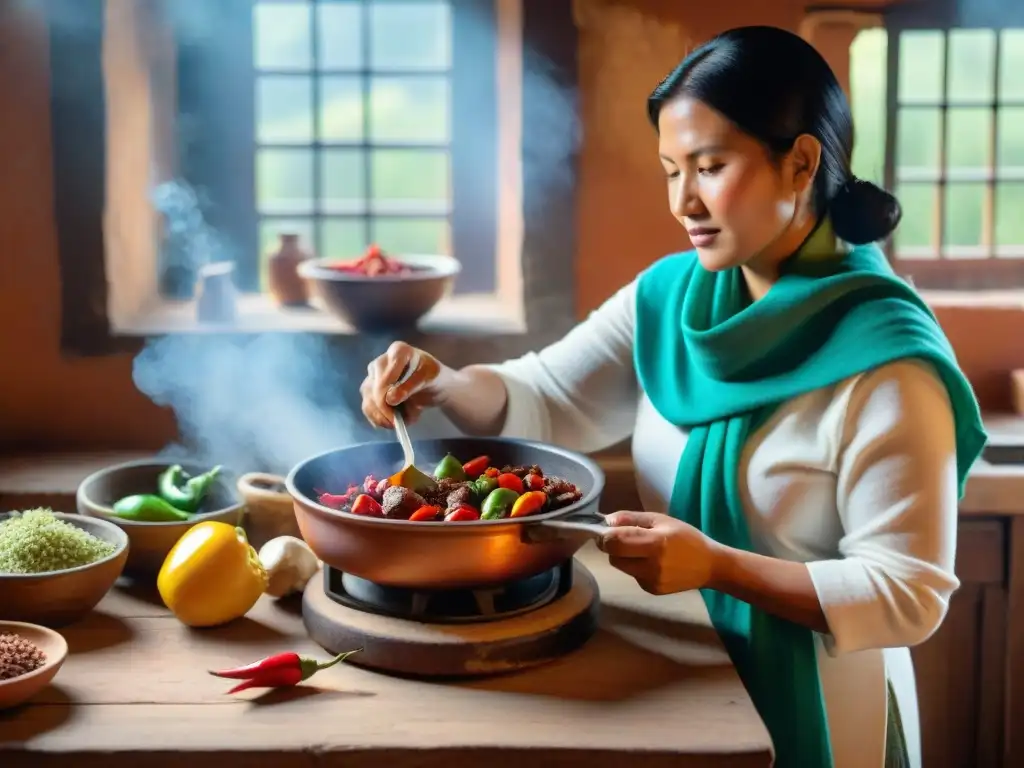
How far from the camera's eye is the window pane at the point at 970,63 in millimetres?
2777

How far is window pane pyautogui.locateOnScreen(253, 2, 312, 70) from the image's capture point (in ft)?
9.04

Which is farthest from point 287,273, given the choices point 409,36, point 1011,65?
point 1011,65

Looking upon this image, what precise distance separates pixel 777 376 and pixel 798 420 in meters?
0.08

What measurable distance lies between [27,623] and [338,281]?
1.03 metres

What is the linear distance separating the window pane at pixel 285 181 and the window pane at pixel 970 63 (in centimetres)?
154

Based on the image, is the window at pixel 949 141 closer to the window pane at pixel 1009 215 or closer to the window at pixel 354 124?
the window pane at pixel 1009 215

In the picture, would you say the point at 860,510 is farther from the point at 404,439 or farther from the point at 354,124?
the point at 354,124

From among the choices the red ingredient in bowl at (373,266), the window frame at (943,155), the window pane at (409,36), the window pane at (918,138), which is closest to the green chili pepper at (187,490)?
the red ingredient in bowl at (373,266)

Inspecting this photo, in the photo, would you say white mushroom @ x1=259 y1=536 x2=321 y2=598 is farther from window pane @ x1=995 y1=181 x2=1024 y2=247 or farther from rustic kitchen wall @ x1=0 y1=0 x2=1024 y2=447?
window pane @ x1=995 y1=181 x2=1024 y2=247

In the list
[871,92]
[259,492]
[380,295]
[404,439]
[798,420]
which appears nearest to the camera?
[798,420]

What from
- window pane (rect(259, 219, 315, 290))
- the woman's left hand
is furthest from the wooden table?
window pane (rect(259, 219, 315, 290))

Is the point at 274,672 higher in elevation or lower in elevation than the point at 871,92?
lower

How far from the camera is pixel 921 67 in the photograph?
2.77 meters

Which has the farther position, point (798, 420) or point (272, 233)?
point (272, 233)
